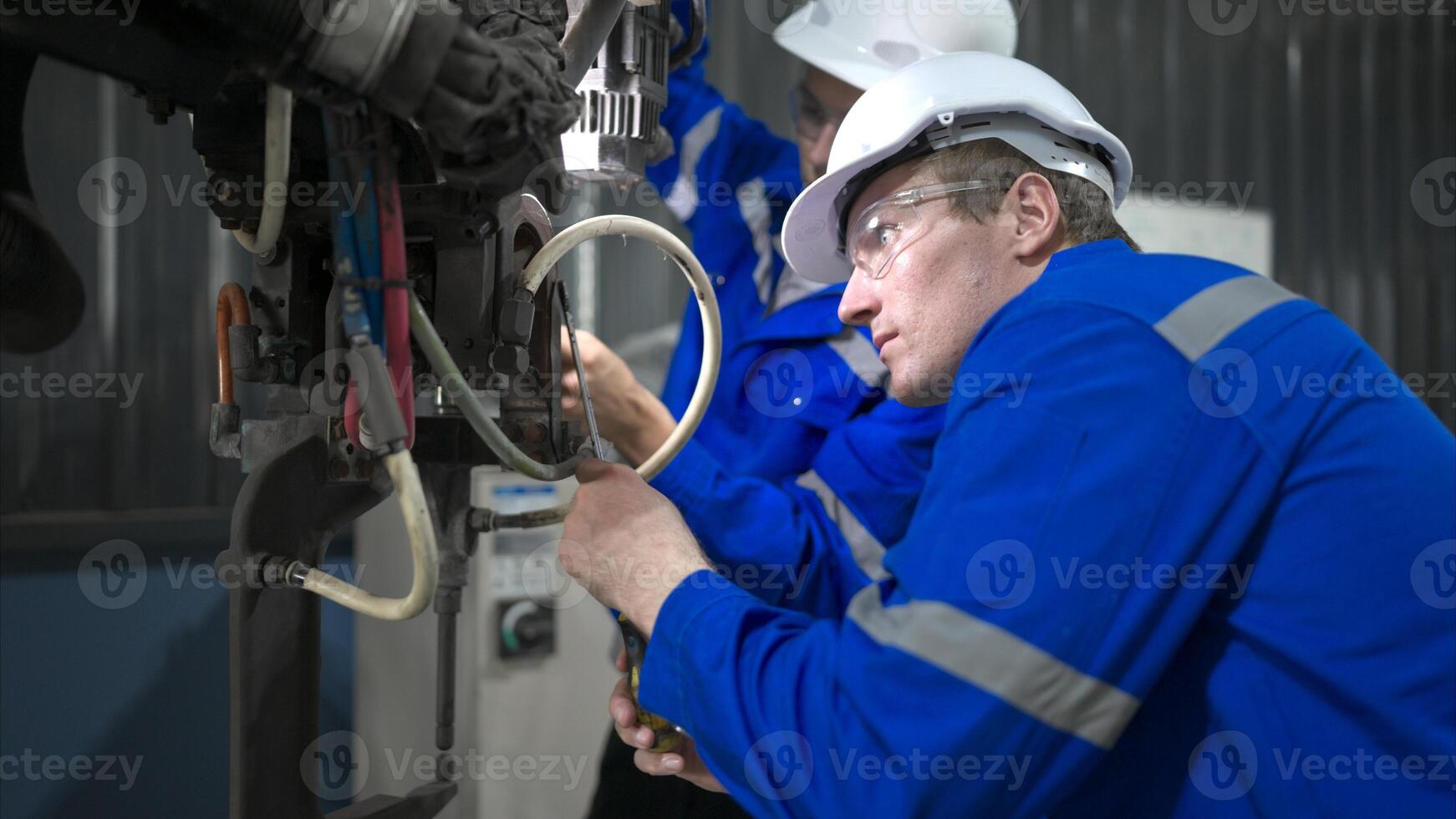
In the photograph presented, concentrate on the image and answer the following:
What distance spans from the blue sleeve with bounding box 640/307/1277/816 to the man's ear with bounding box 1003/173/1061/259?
0.25 metres

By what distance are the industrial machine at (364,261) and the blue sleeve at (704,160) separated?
2.26 ft

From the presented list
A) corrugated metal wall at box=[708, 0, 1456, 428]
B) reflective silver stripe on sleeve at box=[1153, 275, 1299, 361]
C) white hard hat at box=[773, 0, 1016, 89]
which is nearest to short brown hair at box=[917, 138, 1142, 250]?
reflective silver stripe on sleeve at box=[1153, 275, 1299, 361]

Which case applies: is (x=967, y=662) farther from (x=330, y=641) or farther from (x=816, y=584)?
(x=330, y=641)

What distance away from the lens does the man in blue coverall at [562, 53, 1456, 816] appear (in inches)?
25.3

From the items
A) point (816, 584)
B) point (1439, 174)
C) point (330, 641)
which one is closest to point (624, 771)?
point (816, 584)

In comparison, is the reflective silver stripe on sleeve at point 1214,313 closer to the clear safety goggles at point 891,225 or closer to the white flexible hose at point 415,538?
the clear safety goggles at point 891,225

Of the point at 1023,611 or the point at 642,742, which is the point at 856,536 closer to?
the point at 642,742

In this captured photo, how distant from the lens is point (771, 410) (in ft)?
5.06

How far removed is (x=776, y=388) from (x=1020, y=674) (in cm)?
94

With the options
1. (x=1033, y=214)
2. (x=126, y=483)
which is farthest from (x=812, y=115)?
(x=126, y=483)

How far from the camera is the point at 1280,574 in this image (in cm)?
69

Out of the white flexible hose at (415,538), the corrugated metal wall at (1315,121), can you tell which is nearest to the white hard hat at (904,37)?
the white flexible hose at (415,538)

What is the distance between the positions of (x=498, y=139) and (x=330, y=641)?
1609 millimetres

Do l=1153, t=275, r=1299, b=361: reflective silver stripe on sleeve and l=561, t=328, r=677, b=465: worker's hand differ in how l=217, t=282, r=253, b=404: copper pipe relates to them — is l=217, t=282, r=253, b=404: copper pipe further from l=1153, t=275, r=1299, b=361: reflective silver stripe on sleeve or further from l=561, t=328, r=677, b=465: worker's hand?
l=1153, t=275, r=1299, b=361: reflective silver stripe on sleeve
